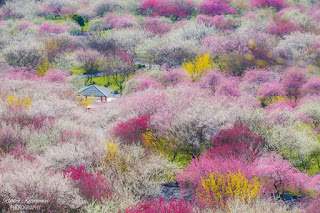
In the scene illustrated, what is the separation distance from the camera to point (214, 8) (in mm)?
82875

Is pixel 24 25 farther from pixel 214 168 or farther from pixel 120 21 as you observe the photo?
pixel 214 168

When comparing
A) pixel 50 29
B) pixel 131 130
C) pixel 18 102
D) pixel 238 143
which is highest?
pixel 50 29

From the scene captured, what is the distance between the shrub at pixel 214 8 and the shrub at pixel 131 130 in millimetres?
64085

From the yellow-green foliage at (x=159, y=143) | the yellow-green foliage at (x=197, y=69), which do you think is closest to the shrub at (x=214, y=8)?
the yellow-green foliage at (x=197, y=69)

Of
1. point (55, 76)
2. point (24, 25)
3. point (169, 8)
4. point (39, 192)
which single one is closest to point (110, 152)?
point (39, 192)

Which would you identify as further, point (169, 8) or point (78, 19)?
point (169, 8)

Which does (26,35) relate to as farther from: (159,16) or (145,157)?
(145,157)

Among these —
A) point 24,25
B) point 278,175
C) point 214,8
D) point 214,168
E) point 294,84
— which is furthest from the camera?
point 214,8

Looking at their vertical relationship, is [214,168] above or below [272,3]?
below

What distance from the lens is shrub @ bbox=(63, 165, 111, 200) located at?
598 inches

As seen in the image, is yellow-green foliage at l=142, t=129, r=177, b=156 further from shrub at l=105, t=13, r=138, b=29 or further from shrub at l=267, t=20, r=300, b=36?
shrub at l=105, t=13, r=138, b=29

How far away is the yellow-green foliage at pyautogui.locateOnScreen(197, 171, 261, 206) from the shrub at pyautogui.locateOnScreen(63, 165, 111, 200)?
4847mm

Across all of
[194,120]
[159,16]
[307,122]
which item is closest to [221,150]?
[194,120]

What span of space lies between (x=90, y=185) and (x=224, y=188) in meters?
6.85
